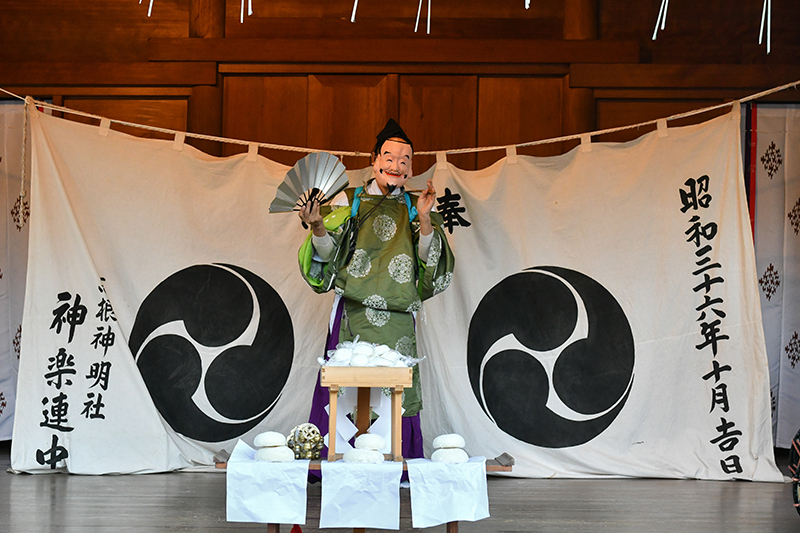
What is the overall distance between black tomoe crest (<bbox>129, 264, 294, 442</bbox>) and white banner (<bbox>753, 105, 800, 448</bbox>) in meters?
3.26

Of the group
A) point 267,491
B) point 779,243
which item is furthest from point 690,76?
point 267,491

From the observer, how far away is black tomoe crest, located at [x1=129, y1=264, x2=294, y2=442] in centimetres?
469

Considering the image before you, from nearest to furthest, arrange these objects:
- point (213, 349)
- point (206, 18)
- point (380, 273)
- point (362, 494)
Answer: point (362, 494) → point (380, 273) → point (213, 349) → point (206, 18)

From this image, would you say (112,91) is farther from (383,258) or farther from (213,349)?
(383,258)

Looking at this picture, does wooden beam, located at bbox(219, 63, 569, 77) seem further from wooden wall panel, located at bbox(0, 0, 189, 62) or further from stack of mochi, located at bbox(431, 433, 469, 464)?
stack of mochi, located at bbox(431, 433, 469, 464)

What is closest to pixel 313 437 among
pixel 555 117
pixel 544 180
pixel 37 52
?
pixel 544 180

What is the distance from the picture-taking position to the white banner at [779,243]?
5.18 metres

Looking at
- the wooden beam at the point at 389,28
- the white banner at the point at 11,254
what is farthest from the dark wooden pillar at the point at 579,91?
the white banner at the point at 11,254

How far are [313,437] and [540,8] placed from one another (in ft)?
11.9

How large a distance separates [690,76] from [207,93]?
326cm

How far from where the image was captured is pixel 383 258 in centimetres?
350

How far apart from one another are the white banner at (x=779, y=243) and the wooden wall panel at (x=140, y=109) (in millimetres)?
3983

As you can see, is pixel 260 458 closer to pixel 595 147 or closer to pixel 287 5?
pixel 595 147

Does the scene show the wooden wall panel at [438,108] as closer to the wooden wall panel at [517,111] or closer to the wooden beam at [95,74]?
the wooden wall panel at [517,111]
